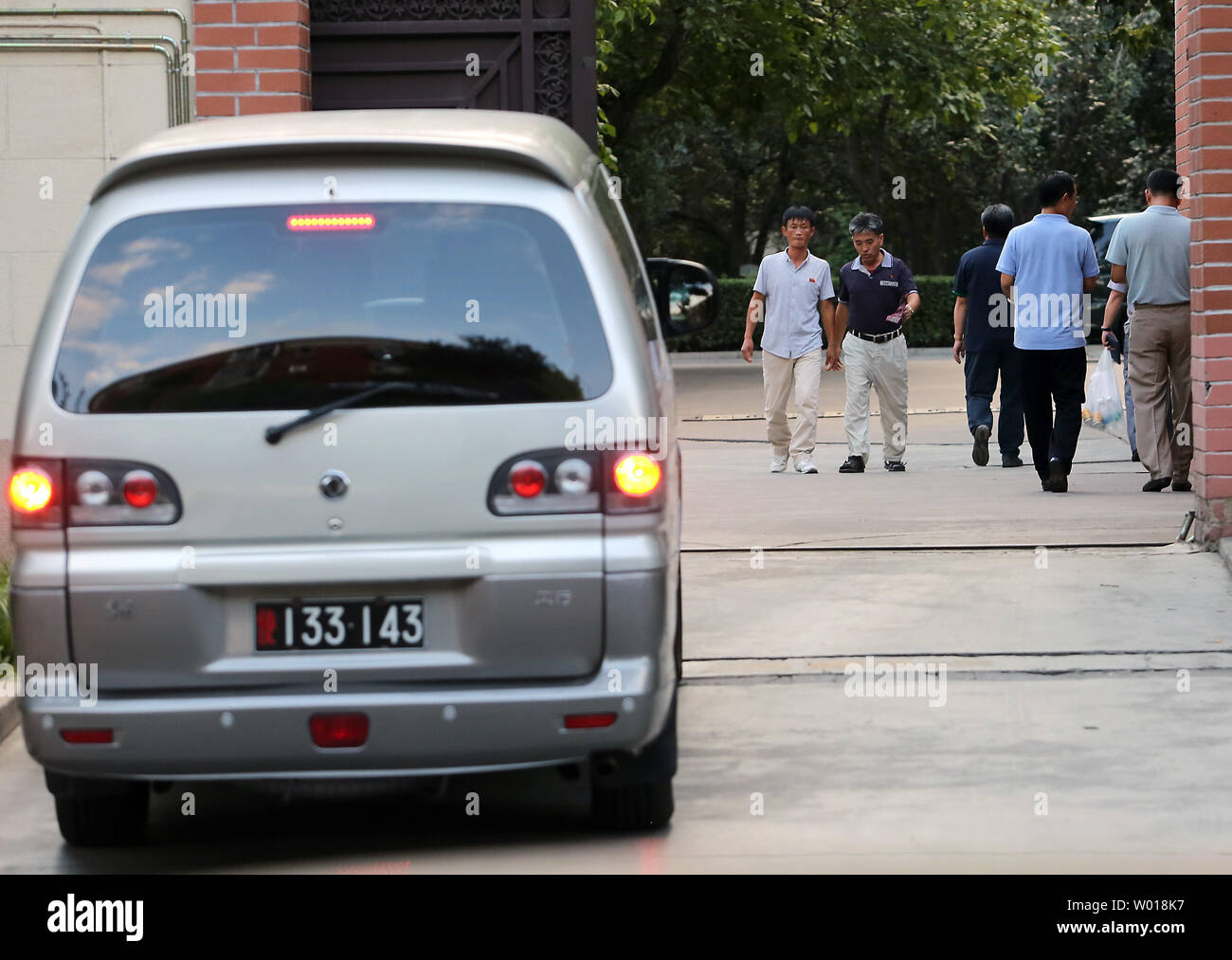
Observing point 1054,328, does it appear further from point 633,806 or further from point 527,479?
point 527,479

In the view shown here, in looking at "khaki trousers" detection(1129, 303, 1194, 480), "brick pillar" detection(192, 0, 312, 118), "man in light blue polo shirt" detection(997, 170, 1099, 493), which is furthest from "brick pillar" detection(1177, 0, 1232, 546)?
"brick pillar" detection(192, 0, 312, 118)

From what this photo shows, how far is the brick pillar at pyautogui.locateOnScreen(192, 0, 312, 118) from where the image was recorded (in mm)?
8312

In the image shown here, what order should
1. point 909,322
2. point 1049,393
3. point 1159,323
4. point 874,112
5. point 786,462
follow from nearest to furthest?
point 1159,323 → point 1049,393 → point 786,462 → point 909,322 → point 874,112

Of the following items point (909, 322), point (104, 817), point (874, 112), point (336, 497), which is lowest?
point (104, 817)

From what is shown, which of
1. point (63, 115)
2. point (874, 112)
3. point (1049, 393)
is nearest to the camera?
point (63, 115)

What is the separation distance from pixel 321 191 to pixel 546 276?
1.96ft

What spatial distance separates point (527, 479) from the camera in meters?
4.55

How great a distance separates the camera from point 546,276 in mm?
4621

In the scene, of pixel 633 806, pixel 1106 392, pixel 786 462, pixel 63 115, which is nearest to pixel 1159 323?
pixel 786 462

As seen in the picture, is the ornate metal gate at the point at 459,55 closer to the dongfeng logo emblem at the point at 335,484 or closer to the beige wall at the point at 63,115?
the beige wall at the point at 63,115

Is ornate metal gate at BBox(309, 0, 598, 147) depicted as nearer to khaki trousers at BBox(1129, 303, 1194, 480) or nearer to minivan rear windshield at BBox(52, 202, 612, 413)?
khaki trousers at BBox(1129, 303, 1194, 480)

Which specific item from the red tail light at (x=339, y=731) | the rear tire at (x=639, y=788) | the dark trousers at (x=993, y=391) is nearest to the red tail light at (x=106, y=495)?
the red tail light at (x=339, y=731)

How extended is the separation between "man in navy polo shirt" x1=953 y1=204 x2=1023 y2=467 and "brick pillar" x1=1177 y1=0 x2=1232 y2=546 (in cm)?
442

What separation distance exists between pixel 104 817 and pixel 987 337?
985 centimetres
